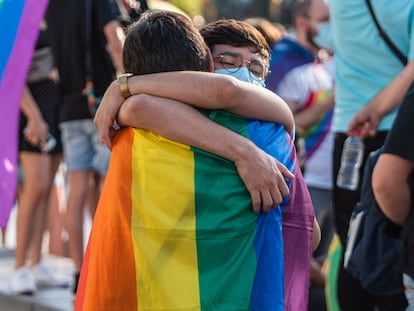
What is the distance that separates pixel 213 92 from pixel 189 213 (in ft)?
1.10

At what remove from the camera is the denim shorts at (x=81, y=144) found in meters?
5.84

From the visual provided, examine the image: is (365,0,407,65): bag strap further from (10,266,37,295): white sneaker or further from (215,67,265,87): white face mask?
(10,266,37,295): white sneaker

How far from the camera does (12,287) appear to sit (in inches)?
241

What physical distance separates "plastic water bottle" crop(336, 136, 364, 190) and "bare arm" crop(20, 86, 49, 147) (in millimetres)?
2097

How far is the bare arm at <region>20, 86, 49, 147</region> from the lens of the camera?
5984mm

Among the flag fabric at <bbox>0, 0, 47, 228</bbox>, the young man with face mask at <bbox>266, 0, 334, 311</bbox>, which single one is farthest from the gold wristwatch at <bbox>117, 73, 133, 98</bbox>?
the young man with face mask at <bbox>266, 0, 334, 311</bbox>

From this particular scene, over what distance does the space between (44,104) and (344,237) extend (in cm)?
244

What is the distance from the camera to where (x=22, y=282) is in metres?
6.08

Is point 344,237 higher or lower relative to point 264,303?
lower

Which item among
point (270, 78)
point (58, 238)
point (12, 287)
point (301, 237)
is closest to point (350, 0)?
point (270, 78)

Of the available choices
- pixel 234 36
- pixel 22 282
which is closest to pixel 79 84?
pixel 22 282

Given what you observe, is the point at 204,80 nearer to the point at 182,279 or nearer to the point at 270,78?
the point at 182,279

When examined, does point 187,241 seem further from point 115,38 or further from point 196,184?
point 115,38

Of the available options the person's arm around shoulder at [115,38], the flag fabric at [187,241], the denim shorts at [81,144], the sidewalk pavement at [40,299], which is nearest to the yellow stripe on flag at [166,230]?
the flag fabric at [187,241]
